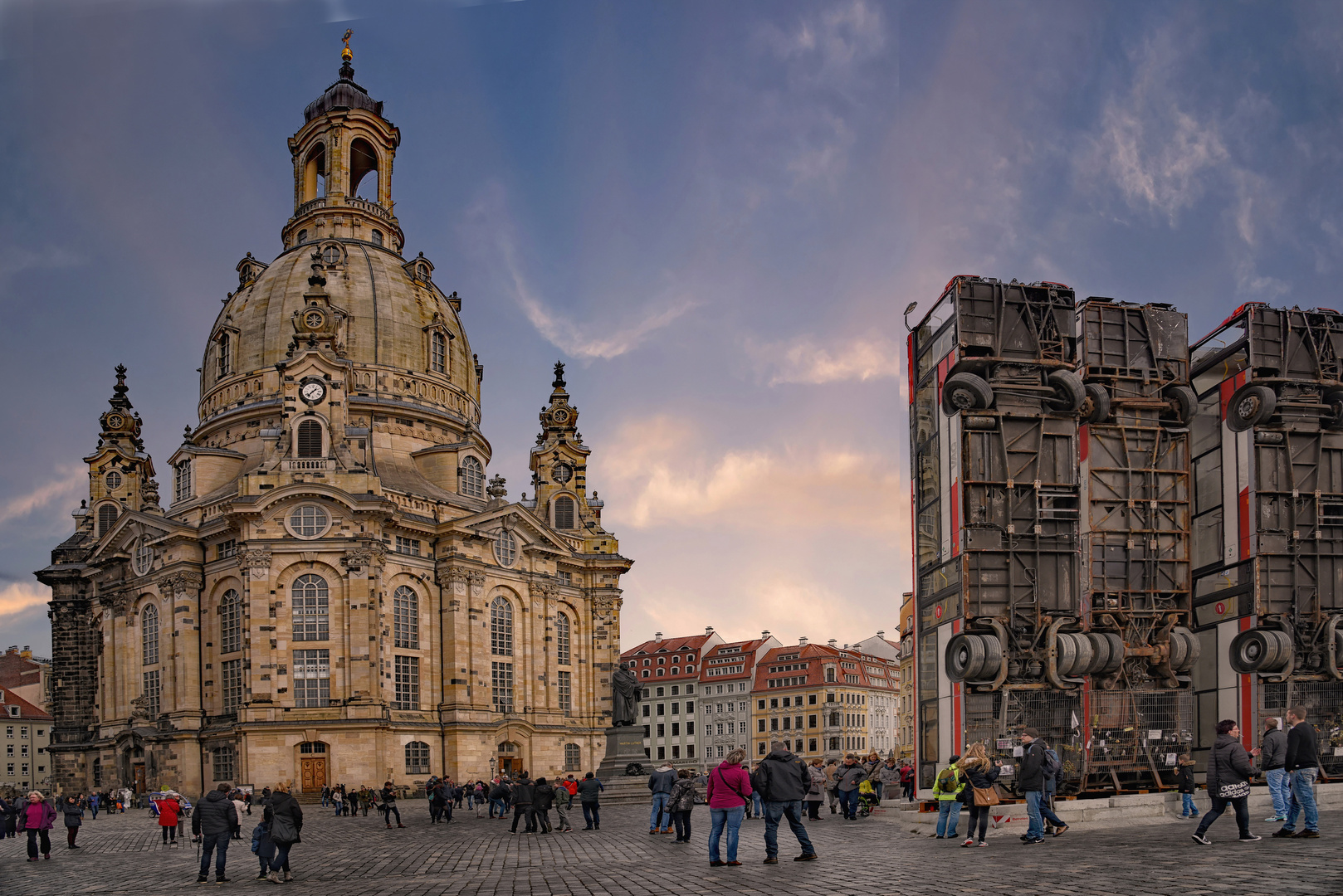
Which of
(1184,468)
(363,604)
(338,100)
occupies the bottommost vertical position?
(363,604)

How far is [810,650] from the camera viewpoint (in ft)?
373

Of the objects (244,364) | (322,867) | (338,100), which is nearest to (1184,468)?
(322,867)

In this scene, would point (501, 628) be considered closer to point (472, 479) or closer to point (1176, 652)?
point (472, 479)

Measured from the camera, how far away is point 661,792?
25.9m

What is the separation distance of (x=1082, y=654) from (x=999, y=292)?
8778mm

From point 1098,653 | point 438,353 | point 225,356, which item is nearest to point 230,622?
point 225,356

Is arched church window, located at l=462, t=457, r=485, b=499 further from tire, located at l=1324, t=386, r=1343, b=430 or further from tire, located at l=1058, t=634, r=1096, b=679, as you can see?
tire, located at l=1324, t=386, r=1343, b=430

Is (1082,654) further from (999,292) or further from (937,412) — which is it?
(999,292)

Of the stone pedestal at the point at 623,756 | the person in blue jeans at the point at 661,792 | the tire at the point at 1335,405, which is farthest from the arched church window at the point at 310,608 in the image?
the tire at the point at 1335,405

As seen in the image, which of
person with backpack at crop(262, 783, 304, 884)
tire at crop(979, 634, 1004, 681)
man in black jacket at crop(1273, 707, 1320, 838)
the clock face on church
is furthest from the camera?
the clock face on church

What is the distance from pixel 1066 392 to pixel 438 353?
49706 mm

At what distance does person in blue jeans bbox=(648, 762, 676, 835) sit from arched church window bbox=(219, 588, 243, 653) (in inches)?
1488

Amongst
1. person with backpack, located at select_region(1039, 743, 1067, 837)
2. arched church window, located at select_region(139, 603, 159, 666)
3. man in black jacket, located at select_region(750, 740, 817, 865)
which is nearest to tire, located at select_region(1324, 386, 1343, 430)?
person with backpack, located at select_region(1039, 743, 1067, 837)

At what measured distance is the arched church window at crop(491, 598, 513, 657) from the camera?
214ft
